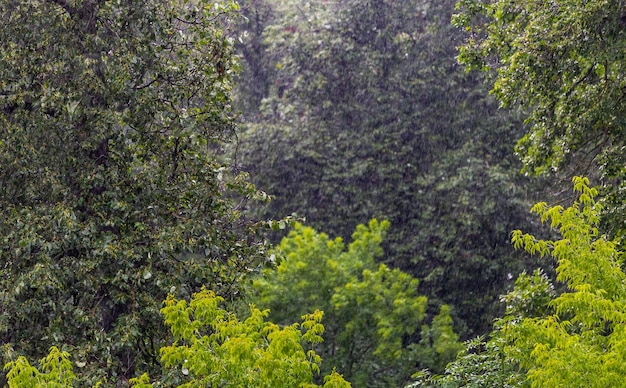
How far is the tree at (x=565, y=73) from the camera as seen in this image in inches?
413

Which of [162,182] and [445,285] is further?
[445,285]

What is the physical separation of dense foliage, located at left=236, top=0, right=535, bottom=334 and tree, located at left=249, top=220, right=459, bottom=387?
1705mm

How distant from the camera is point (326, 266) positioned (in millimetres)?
17453

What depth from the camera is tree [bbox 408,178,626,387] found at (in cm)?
620

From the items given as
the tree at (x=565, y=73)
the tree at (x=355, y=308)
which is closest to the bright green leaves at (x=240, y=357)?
Answer: the tree at (x=565, y=73)

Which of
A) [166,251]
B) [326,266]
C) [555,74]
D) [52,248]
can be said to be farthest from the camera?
[326,266]

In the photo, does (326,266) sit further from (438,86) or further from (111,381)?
(111,381)

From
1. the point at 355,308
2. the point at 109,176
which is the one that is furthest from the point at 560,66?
the point at 355,308

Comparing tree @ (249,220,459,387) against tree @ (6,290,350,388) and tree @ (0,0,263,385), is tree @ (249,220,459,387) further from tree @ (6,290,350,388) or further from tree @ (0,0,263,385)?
tree @ (6,290,350,388)

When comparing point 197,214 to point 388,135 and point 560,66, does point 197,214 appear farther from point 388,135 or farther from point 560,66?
point 388,135

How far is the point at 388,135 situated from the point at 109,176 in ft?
35.4

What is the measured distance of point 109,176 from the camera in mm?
9469

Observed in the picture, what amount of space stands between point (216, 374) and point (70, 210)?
125 inches

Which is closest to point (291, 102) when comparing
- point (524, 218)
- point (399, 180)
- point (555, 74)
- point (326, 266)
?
point (399, 180)
